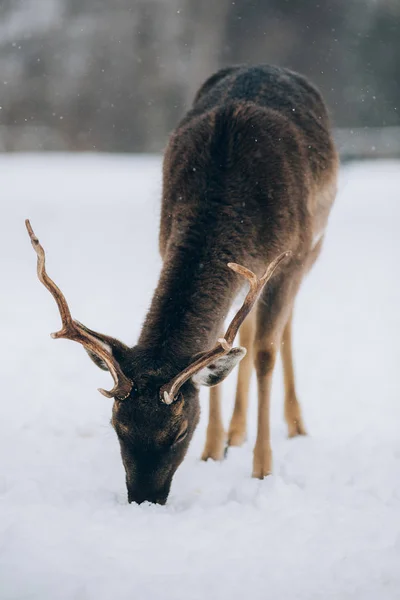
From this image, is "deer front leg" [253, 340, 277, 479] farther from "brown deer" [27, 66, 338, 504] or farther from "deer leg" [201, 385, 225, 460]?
"deer leg" [201, 385, 225, 460]

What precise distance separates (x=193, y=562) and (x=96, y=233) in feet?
34.9

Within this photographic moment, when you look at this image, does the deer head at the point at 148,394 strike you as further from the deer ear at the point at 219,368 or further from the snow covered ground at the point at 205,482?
the snow covered ground at the point at 205,482

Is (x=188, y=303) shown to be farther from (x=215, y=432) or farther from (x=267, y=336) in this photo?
(x=215, y=432)

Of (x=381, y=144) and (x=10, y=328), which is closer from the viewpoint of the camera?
(x=10, y=328)

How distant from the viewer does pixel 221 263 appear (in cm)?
439

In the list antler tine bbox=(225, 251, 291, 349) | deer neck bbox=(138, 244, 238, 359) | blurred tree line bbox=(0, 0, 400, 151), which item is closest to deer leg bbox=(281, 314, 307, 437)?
deer neck bbox=(138, 244, 238, 359)

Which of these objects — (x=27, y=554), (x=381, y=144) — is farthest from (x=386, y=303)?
(x=381, y=144)

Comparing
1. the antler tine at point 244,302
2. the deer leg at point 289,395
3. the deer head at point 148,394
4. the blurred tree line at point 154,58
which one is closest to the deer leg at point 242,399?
the deer leg at point 289,395

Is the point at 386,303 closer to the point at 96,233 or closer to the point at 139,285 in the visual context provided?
the point at 139,285

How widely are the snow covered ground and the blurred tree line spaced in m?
13.0

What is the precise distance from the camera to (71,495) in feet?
14.2

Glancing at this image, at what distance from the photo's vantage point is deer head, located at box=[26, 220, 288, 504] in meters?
3.76

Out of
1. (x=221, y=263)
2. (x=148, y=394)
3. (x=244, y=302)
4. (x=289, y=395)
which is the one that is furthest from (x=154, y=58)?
(x=148, y=394)

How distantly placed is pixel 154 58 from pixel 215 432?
20.6 m
